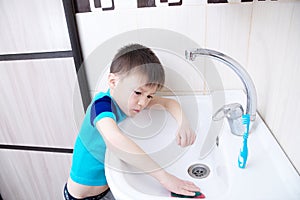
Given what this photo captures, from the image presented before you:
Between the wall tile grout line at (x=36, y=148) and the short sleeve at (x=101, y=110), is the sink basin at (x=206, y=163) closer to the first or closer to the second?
the short sleeve at (x=101, y=110)

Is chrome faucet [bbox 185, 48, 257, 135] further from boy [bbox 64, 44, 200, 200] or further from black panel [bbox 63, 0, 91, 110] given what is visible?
black panel [bbox 63, 0, 91, 110]

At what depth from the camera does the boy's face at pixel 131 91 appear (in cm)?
66

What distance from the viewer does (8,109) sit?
3.71 ft

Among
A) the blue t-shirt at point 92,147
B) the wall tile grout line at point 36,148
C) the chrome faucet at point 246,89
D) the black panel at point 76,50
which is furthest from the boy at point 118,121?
the wall tile grout line at point 36,148

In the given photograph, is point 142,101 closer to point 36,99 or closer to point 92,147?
point 92,147

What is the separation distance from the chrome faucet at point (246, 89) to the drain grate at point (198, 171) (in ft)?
0.56

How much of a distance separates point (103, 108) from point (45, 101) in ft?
1.72

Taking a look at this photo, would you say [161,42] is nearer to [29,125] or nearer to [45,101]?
[45,101]

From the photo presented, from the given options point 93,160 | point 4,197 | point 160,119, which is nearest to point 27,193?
point 4,197

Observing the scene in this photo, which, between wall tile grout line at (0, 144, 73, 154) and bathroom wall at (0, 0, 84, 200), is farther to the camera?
wall tile grout line at (0, 144, 73, 154)

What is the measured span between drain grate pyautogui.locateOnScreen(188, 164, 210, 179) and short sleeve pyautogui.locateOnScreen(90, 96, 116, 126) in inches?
12.3

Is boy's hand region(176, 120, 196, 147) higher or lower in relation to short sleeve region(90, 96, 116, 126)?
lower

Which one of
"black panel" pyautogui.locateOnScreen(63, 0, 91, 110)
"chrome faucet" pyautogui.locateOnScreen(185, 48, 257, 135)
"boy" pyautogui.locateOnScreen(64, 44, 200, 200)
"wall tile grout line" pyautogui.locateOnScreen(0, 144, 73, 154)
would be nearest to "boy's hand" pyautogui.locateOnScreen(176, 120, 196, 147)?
"boy" pyautogui.locateOnScreen(64, 44, 200, 200)

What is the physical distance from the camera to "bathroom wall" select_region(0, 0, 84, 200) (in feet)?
2.99
